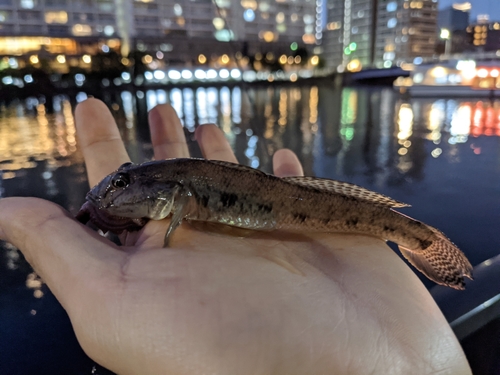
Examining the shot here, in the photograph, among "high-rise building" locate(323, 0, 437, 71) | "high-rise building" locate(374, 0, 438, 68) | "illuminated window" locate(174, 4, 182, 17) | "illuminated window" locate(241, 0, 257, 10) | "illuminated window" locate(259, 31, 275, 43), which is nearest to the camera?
"illuminated window" locate(174, 4, 182, 17)

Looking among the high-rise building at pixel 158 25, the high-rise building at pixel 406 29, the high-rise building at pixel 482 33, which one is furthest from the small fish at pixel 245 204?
the high-rise building at pixel 406 29

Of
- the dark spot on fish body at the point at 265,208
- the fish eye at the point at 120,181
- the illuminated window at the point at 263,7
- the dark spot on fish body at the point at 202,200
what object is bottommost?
the dark spot on fish body at the point at 265,208

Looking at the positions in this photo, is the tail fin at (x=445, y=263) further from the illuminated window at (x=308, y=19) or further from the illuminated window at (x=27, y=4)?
the illuminated window at (x=308, y=19)

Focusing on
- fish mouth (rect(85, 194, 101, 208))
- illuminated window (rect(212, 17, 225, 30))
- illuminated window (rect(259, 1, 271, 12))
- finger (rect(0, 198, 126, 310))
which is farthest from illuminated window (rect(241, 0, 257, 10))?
finger (rect(0, 198, 126, 310))

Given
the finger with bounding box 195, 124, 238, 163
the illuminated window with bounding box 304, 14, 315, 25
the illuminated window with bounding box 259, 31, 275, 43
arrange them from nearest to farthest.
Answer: the finger with bounding box 195, 124, 238, 163
the illuminated window with bounding box 259, 31, 275, 43
the illuminated window with bounding box 304, 14, 315, 25

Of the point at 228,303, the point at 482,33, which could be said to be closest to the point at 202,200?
the point at 228,303

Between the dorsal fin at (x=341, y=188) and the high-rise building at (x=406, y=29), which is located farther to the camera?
the high-rise building at (x=406, y=29)

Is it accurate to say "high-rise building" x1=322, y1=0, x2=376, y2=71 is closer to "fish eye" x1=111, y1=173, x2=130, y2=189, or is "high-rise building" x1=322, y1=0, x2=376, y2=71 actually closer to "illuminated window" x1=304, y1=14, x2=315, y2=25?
"illuminated window" x1=304, y1=14, x2=315, y2=25
